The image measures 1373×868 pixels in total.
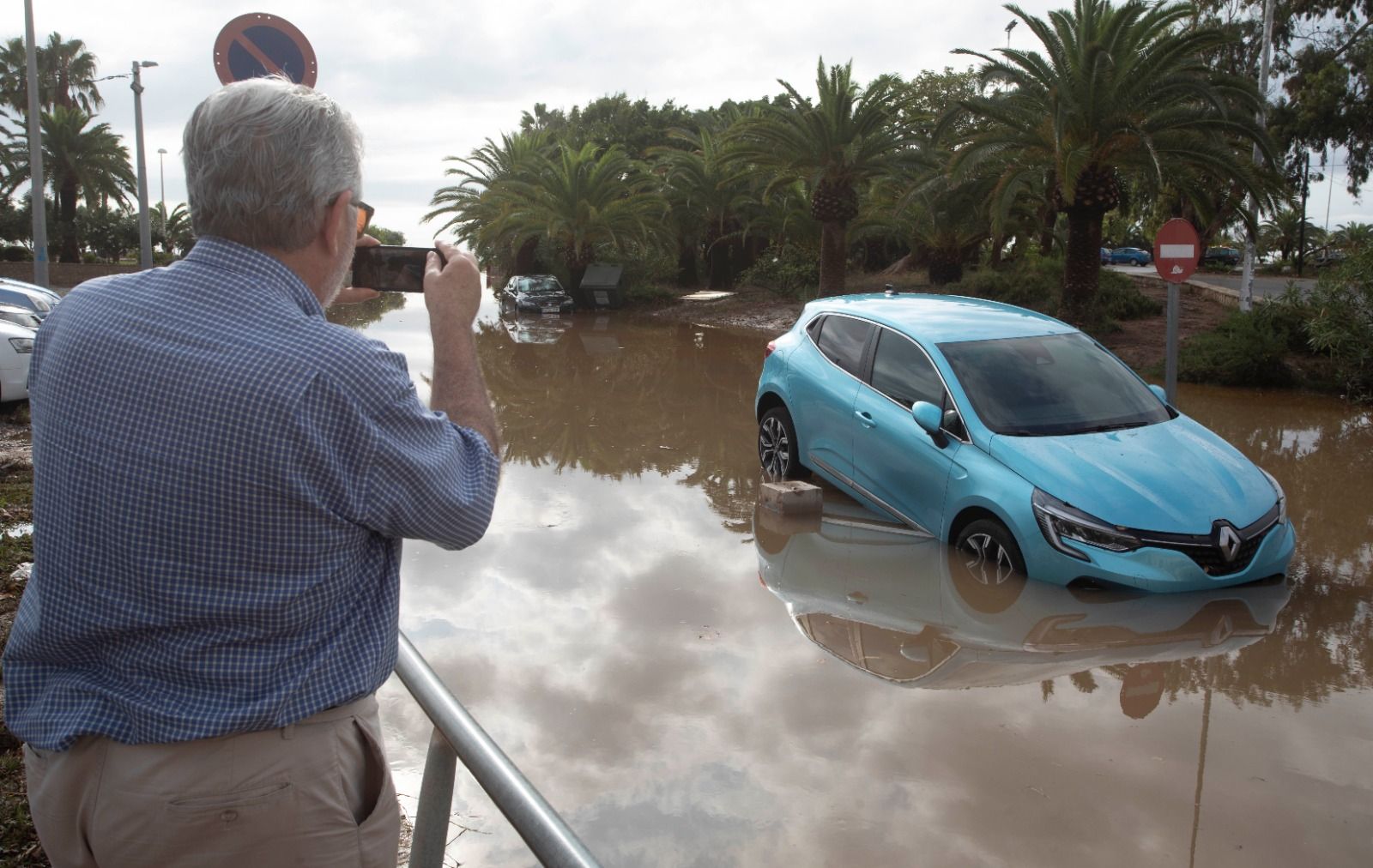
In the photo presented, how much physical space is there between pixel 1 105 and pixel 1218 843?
5782cm

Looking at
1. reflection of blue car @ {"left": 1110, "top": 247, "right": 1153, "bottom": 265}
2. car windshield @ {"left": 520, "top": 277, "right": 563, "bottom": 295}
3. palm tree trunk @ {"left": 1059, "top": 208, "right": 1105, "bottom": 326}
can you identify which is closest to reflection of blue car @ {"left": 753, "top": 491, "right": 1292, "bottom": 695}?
palm tree trunk @ {"left": 1059, "top": 208, "right": 1105, "bottom": 326}

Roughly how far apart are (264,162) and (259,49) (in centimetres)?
388

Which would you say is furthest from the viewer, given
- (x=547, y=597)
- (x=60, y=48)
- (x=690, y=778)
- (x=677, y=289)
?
(x=60, y=48)

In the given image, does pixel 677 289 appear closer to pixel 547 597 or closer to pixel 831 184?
pixel 831 184

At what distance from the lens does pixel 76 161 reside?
43469mm

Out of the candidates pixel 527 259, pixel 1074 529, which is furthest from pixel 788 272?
pixel 1074 529

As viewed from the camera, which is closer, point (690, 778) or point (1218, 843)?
point (1218, 843)

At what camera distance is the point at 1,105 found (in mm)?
50219

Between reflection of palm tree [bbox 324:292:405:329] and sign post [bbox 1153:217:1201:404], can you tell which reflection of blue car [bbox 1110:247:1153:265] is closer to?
reflection of palm tree [bbox 324:292:405:329]

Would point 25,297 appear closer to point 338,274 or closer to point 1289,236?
point 338,274

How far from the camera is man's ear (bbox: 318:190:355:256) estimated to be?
1.81 metres

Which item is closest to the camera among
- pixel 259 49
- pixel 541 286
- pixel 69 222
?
pixel 259 49

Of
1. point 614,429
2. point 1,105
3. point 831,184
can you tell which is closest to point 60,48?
point 1,105

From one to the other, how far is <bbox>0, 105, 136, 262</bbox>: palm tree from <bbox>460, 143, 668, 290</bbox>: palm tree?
60.6 ft
